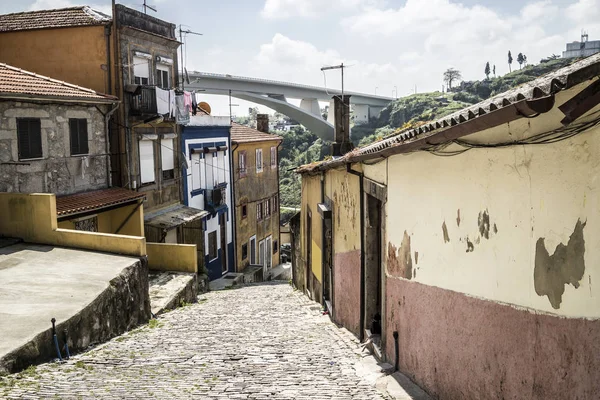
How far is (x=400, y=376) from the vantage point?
270 inches

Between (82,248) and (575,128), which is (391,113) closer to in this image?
(82,248)

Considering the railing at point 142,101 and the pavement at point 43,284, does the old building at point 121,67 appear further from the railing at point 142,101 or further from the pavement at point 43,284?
the pavement at point 43,284

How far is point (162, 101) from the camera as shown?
18.7 meters

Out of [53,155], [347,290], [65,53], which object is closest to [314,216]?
[347,290]

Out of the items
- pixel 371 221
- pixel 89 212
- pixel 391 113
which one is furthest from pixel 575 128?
pixel 391 113

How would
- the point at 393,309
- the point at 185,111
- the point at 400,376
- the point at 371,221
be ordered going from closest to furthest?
the point at 400,376 → the point at 393,309 → the point at 371,221 → the point at 185,111

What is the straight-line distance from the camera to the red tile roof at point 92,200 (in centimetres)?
1378

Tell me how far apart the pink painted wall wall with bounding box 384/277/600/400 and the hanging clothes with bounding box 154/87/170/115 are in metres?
12.9

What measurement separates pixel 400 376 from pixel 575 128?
412cm

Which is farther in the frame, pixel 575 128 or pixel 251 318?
pixel 251 318

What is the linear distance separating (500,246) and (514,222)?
11.7 inches

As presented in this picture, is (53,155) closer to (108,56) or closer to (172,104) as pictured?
(108,56)

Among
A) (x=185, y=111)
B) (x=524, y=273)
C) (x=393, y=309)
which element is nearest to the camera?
(x=524, y=273)

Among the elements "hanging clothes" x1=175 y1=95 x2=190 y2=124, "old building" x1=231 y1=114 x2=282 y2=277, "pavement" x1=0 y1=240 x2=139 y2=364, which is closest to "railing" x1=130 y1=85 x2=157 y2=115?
"hanging clothes" x1=175 y1=95 x2=190 y2=124
